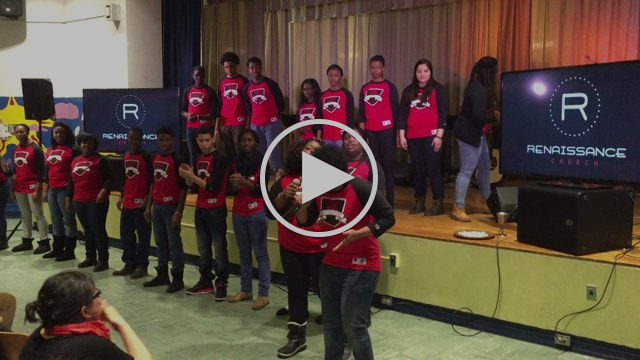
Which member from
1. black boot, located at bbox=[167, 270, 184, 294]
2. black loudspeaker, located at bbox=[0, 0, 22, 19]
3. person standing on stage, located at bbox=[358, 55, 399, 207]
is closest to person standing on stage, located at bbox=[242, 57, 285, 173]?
person standing on stage, located at bbox=[358, 55, 399, 207]

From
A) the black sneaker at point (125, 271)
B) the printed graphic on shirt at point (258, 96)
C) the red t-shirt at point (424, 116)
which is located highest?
the printed graphic on shirt at point (258, 96)

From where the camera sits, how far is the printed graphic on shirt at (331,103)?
661cm

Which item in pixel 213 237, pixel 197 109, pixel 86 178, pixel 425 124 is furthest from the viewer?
pixel 197 109

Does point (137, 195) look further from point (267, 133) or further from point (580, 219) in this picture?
point (580, 219)

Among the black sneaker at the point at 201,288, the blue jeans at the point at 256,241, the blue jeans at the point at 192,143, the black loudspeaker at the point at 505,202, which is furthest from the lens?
the blue jeans at the point at 192,143

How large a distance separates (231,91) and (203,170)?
2.33 metres

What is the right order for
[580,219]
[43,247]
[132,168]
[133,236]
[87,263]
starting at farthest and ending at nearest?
1. [43,247]
2. [87,263]
3. [133,236]
4. [132,168]
5. [580,219]

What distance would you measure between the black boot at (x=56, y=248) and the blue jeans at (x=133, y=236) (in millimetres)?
1206

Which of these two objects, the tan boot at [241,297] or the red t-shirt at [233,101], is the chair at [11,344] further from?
the red t-shirt at [233,101]

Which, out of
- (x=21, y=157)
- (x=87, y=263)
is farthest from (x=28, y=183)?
(x=87, y=263)

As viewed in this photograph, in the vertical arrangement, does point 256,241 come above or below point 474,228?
below

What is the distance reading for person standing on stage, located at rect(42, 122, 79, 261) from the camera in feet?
21.6

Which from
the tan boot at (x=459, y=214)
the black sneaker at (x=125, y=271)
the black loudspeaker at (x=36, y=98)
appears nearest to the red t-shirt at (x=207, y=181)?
the black sneaker at (x=125, y=271)

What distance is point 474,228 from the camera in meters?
5.02
